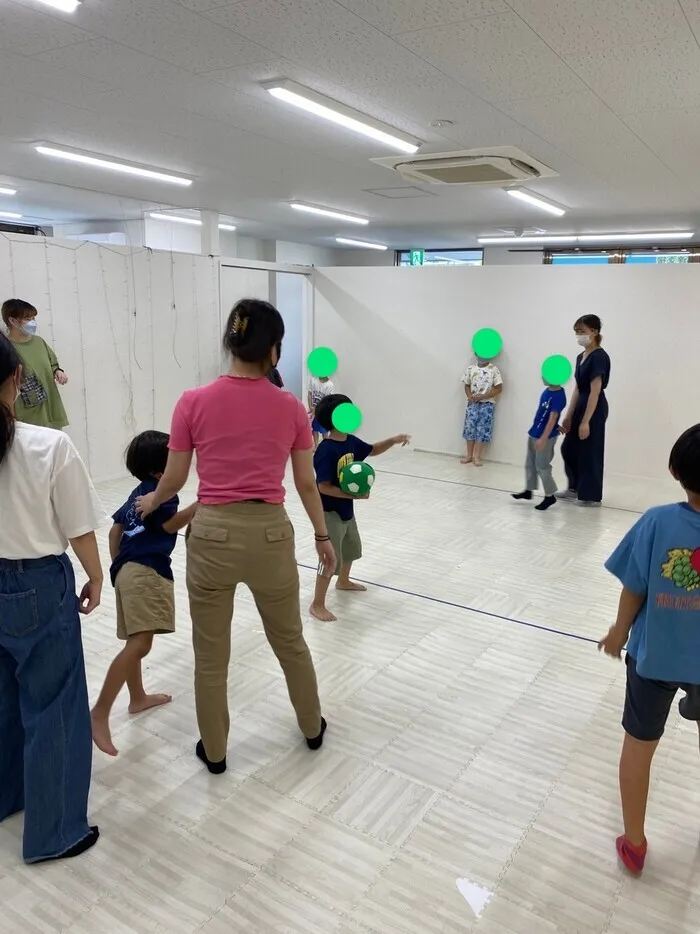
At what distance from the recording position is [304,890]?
1.80 m

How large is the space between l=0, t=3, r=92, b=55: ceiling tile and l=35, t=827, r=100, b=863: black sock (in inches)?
114

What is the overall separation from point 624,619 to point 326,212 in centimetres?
707

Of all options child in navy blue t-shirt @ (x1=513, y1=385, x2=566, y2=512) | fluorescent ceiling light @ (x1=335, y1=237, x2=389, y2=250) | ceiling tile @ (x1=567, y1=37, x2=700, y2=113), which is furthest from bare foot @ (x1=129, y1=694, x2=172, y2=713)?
fluorescent ceiling light @ (x1=335, y1=237, x2=389, y2=250)

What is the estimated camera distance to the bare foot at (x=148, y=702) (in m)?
2.58

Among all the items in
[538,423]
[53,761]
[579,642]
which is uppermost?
[538,423]

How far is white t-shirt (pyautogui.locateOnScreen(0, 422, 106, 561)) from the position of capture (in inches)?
64.2

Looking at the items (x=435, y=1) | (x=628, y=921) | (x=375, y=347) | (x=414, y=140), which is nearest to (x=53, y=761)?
(x=628, y=921)

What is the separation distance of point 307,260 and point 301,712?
37.2 feet

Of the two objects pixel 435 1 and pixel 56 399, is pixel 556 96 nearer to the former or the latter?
pixel 435 1

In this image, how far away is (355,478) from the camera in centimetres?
317

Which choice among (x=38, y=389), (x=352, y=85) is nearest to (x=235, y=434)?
(x=352, y=85)

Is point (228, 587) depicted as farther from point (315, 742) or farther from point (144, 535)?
point (315, 742)

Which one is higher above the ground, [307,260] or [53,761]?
[307,260]
